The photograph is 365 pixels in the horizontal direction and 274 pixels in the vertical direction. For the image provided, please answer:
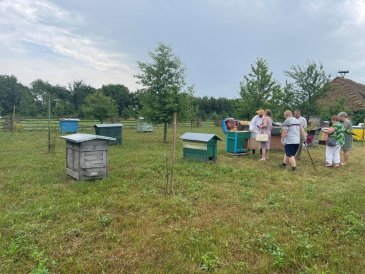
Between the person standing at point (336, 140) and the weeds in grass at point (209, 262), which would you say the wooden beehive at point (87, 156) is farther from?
the person standing at point (336, 140)

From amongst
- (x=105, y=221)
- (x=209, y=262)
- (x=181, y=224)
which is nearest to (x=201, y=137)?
(x=181, y=224)

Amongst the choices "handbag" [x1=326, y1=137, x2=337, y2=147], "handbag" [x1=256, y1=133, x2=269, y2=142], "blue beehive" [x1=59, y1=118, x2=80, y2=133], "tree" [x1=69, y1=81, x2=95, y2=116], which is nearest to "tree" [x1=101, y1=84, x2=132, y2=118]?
"tree" [x1=69, y1=81, x2=95, y2=116]

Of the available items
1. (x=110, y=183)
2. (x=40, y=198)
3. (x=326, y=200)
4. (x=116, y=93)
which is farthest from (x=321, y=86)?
(x=116, y=93)

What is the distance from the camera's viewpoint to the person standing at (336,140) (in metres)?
9.80

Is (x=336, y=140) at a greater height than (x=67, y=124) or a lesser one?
greater

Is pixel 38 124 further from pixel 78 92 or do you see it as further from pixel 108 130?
pixel 78 92

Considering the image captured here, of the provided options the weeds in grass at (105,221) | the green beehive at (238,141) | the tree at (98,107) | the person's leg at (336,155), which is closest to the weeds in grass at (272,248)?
the weeds in grass at (105,221)

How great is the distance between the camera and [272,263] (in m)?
3.62

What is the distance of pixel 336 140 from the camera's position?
9.91 meters

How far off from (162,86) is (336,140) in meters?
9.42

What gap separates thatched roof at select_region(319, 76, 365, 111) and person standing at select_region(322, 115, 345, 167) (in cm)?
2775

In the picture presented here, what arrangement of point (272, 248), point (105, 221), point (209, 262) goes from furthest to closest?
1. point (105, 221)
2. point (272, 248)
3. point (209, 262)

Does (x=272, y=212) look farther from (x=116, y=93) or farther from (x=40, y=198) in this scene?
(x=116, y=93)

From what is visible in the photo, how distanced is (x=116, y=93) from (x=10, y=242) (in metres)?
63.0
